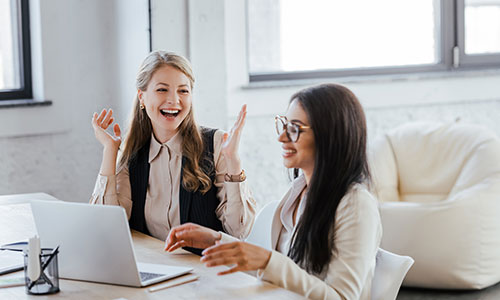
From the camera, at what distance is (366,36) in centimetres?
481

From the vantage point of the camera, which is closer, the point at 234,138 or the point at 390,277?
the point at 390,277

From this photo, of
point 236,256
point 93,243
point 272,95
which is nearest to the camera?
point 236,256

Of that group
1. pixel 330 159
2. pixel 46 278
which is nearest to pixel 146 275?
pixel 46 278

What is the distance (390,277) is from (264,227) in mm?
542

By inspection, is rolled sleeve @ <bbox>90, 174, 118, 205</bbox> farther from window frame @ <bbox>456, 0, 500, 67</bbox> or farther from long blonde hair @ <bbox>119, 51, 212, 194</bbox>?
window frame @ <bbox>456, 0, 500, 67</bbox>

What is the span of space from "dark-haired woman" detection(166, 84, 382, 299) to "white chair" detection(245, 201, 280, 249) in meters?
0.29

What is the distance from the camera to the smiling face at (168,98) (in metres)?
2.49

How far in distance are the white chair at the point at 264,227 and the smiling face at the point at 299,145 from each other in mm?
320

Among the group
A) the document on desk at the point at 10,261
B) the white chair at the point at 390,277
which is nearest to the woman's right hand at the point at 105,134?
the document on desk at the point at 10,261

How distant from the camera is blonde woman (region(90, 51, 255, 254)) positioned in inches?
97.3

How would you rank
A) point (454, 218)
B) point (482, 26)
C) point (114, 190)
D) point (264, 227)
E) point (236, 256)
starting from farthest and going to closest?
point (482, 26) < point (454, 218) < point (114, 190) < point (264, 227) < point (236, 256)

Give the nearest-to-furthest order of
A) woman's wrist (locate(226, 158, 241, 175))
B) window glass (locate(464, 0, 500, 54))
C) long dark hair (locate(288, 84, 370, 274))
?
long dark hair (locate(288, 84, 370, 274))
woman's wrist (locate(226, 158, 241, 175))
window glass (locate(464, 0, 500, 54))

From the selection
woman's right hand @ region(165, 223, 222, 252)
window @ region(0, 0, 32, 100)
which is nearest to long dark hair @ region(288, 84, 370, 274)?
woman's right hand @ region(165, 223, 222, 252)

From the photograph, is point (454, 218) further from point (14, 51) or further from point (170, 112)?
point (14, 51)
